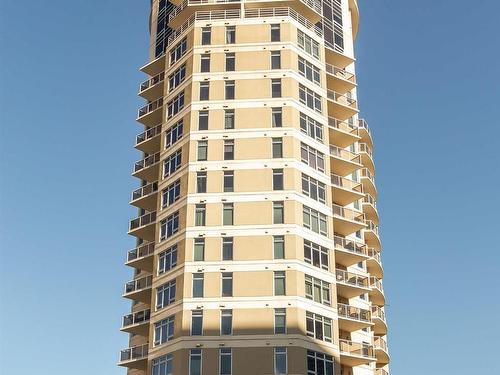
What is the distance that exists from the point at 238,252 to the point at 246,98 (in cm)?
1415

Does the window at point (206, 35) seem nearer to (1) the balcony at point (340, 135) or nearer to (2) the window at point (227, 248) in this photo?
(1) the balcony at point (340, 135)

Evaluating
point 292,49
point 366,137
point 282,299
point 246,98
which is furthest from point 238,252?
point 366,137

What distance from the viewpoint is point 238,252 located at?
62438 millimetres

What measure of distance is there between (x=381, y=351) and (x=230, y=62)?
101ft

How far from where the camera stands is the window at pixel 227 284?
61300 millimetres

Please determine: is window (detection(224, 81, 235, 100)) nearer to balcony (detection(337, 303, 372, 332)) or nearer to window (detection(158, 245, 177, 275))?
Answer: window (detection(158, 245, 177, 275))

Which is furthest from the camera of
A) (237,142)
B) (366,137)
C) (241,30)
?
(366,137)

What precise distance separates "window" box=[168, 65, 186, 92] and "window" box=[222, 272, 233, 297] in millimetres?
19697

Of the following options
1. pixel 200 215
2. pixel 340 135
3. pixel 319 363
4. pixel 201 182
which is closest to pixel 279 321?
pixel 319 363

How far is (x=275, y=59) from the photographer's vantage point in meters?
69.9

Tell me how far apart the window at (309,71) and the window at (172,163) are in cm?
Result: 1324

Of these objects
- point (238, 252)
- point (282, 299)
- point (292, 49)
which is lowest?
point (282, 299)

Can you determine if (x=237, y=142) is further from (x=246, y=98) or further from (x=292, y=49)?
(x=292, y=49)

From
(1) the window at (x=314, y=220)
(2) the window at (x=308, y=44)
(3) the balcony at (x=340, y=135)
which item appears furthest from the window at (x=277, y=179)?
(2) the window at (x=308, y=44)
